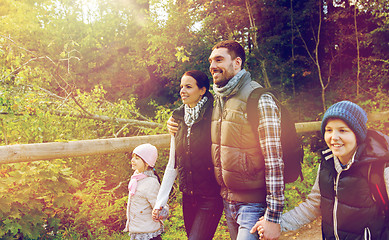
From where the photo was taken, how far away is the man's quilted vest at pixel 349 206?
1798 mm

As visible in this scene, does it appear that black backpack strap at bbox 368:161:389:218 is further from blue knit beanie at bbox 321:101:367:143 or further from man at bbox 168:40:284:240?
man at bbox 168:40:284:240

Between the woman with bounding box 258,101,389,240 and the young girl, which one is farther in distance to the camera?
the young girl

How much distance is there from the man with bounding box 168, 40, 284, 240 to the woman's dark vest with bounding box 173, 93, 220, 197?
0.13 metres

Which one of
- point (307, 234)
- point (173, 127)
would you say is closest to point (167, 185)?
point (173, 127)

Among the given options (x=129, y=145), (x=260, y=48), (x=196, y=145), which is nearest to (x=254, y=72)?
(x=260, y=48)

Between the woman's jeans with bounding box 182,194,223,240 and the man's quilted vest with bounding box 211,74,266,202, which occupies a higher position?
the man's quilted vest with bounding box 211,74,266,202

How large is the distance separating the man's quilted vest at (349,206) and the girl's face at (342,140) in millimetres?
96

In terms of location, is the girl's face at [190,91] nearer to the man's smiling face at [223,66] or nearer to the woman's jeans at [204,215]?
the man's smiling face at [223,66]

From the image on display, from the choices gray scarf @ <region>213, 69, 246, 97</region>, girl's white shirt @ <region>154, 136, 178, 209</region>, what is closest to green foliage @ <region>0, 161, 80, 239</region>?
girl's white shirt @ <region>154, 136, 178, 209</region>

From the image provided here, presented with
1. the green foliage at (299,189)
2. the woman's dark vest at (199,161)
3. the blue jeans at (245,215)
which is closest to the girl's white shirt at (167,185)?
the woman's dark vest at (199,161)

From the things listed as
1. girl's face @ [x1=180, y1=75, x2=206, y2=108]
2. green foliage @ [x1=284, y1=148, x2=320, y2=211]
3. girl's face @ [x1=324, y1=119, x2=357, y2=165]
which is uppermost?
girl's face @ [x1=180, y1=75, x2=206, y2=108]

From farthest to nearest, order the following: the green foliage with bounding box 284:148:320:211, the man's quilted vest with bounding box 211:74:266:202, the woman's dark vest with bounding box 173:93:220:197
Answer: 1. the green foliage with bounding box 284:148:320:211
2. the woman's dark vest with bounding box 173:93:220:197
3. the man's quilted vest with bounding box 211:74:266:202

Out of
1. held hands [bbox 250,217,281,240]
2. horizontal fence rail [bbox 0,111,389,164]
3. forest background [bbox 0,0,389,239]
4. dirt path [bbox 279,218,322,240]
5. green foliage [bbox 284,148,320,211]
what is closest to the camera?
held hands [bbox 250,217,281,240]

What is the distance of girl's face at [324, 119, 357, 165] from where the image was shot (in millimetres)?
1928
